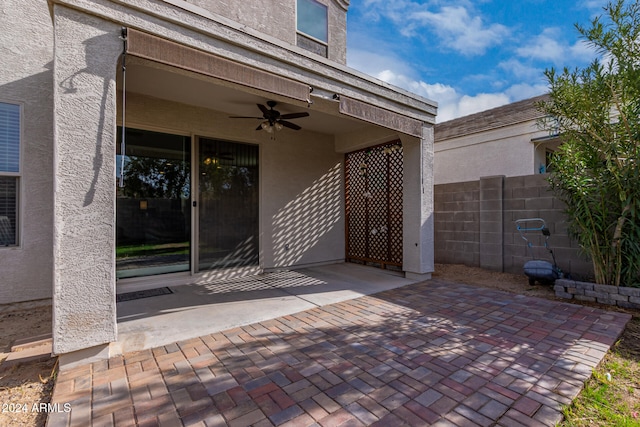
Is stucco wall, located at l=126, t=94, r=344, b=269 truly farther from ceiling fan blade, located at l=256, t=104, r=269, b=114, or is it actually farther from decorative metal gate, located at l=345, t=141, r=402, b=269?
ceiling fan blade, located at l=256, t=104, r=269, b=114

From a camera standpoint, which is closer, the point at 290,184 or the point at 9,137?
the point at 9,137

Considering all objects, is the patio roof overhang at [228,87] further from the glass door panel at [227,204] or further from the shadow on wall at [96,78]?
the glass door panel at [227,204]

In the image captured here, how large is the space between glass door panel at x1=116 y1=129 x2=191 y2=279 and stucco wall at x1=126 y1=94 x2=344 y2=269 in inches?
16.1

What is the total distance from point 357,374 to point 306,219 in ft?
15.9

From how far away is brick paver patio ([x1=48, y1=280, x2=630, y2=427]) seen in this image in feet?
6.95

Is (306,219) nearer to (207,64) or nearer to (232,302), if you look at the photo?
(232,302)

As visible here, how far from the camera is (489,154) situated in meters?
11.2

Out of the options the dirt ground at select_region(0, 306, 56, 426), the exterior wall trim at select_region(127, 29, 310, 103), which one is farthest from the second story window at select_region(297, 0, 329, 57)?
the dirt ground at select_region(0, 306, 56, 426)

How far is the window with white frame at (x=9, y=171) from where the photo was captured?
4.14m

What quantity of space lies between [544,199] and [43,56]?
29.0 ft

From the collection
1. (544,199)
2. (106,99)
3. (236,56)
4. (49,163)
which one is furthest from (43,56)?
(544,199)

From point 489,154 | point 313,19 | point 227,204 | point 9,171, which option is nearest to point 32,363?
point 9,171

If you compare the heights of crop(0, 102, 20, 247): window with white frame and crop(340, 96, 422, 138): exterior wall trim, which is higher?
crop(340, 96, 422, 138): exterior wall trim

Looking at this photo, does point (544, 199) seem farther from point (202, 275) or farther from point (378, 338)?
point (202, 275)
